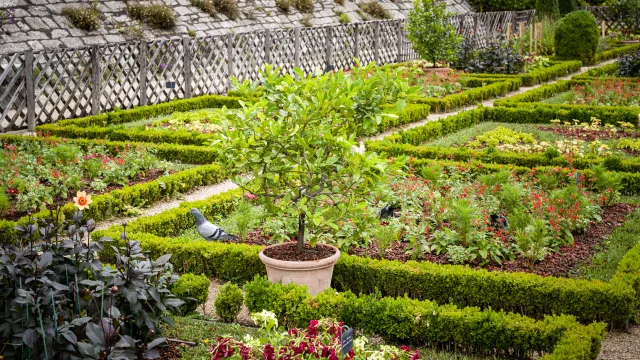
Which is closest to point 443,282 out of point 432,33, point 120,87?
point 120,87

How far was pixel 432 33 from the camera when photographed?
18688 millimetres

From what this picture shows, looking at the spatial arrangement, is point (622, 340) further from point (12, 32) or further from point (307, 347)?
point (12, 32)

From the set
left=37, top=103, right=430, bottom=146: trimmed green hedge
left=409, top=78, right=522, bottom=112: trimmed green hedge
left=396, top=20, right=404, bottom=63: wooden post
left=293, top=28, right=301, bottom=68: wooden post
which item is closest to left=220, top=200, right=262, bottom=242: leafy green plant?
left=37, top=103, right=430, bottom=146: trimmed green hedge

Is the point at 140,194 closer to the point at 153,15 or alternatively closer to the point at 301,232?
the point at 301,232

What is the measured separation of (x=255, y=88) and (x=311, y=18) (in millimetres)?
19529

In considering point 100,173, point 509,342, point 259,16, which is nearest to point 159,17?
point 259,16

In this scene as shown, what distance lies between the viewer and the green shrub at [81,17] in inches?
706

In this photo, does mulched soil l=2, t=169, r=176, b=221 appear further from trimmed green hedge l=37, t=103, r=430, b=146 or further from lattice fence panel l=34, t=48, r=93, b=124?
lattice fence panel l=34, t=48, r=93, b=124

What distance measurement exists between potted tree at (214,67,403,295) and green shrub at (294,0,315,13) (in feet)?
64.3

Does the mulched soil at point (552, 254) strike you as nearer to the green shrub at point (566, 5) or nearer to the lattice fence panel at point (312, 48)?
the lattice fence panel at point (312, 48)

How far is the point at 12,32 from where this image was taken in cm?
1644

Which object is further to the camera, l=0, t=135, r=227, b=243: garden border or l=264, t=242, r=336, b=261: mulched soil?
l=0, t=135, r=227, b=243: garden border

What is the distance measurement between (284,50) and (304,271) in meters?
14.5

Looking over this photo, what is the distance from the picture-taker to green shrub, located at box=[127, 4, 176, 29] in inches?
774
